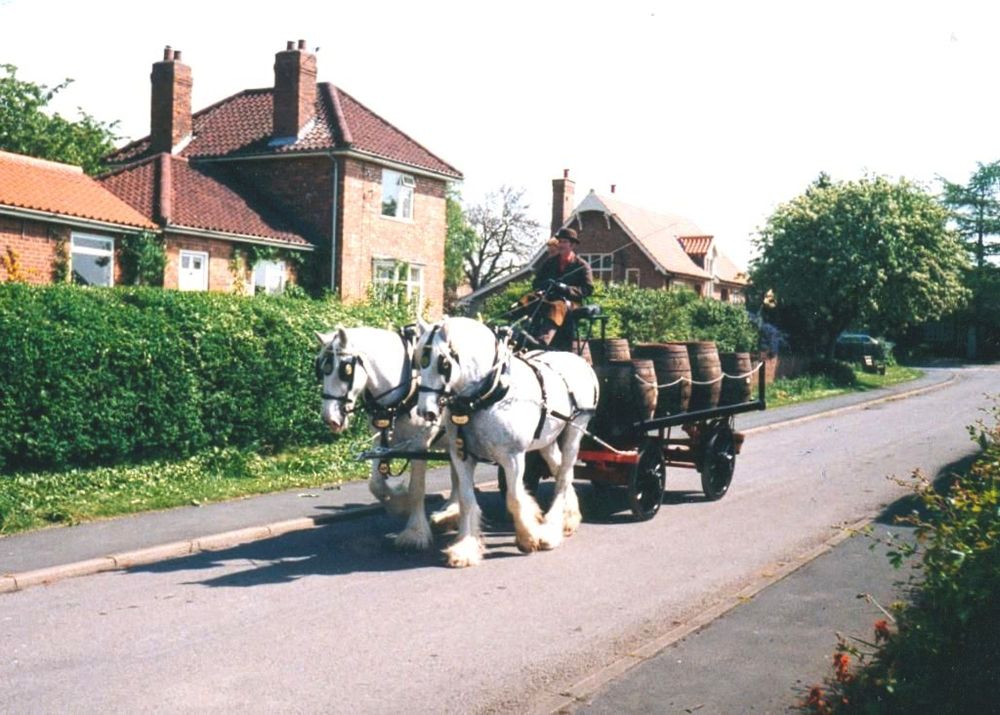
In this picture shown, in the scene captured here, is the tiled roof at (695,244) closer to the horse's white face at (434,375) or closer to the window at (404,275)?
the window at (404,275)

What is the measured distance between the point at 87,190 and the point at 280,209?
6.82 meters

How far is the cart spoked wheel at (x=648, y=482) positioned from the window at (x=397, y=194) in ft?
73.3

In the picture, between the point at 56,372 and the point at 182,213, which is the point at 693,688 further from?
the point at 182,213

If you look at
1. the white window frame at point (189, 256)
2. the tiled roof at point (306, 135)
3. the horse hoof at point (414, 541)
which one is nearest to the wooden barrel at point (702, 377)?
the horse hoof at point (414, 541)

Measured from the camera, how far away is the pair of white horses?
8625 millimetres

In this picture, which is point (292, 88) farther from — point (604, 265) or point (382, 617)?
point (382, 617)

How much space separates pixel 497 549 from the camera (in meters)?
9.71

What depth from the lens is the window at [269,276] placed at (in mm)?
29094

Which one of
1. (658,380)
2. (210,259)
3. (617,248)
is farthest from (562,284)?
(617,248)

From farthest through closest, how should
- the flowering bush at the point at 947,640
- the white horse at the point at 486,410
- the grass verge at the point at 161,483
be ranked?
the grass verge at the point at 161,483 → the white horse at the point at 486,410 → the flowering bush at the point at 947,640

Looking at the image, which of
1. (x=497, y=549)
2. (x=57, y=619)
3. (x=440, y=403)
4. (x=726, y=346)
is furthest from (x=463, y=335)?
(x=726, y=346)

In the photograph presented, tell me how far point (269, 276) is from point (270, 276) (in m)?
0.03

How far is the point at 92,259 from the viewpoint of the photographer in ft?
81.0

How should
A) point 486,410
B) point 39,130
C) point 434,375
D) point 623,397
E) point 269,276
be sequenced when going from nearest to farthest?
point 434,375
point 486,410
point 623,397
point 269,276
point 39,130
